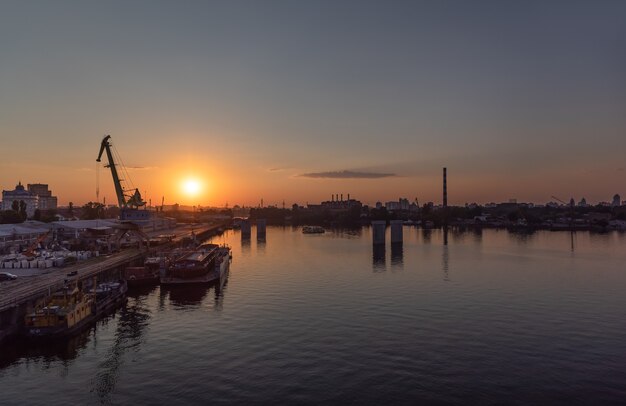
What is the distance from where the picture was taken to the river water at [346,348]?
31.6 metres

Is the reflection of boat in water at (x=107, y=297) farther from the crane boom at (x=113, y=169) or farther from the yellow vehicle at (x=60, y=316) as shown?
the crane boom at (x=113, y=169)

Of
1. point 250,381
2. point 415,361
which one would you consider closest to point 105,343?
point 250,381

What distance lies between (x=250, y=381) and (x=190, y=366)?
6441 mm

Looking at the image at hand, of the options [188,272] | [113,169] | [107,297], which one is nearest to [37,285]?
[107,297]

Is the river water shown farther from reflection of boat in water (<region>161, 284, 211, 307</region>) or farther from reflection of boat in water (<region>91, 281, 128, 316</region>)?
reflection of boat in water (<region>91, 281, 128, 316</region>)

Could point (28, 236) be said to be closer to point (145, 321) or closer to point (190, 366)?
point (145, 321)

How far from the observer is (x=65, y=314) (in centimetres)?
4344

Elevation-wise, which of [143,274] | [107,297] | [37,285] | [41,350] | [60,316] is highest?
[37,285]

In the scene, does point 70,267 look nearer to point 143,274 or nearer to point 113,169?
point 143,274

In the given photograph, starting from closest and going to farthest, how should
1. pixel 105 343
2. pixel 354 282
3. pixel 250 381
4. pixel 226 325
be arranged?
pixel 250 381
pixel 105 343
pixel 226 325
pixel 354 282

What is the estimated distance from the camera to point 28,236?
328 feet

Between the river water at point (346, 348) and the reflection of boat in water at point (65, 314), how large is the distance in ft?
5.50

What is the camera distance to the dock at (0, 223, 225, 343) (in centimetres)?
4253

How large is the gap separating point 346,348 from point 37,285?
39983mm
